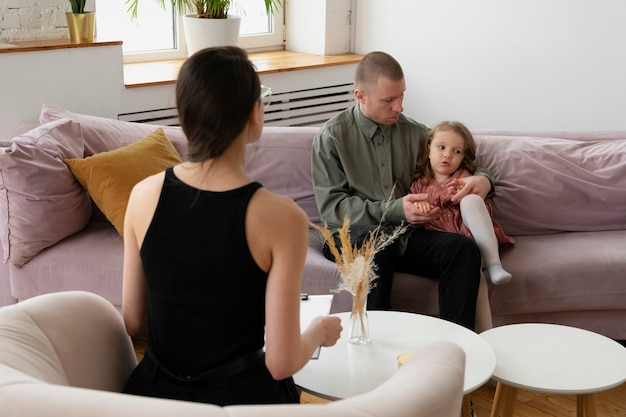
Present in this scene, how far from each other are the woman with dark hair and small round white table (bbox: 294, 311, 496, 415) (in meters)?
0.32

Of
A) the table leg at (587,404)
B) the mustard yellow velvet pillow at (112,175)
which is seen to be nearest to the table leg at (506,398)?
the table leg at (587,404)

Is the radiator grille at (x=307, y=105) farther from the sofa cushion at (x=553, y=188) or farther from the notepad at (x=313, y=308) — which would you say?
the notepad at (x=313, y=308)

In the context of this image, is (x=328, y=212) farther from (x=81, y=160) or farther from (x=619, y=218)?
(x=619, y=218)

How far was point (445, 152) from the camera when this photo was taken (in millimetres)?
3309

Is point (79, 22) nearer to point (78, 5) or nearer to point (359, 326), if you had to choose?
point (78, 5)

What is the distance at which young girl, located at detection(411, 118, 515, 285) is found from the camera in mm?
3158

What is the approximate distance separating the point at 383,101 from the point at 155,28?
7.16 feet

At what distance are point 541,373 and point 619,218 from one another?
1.44m

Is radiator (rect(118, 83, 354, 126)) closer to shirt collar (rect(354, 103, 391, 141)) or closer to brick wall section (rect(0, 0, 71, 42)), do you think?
brick wall section (rect(0, 0, 71, 42))

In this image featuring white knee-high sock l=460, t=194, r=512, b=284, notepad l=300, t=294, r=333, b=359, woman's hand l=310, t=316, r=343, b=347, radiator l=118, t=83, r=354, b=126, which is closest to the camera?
woman's hand l=310, t=316, r=343, b=347

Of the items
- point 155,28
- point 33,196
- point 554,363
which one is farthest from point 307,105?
point 554,363

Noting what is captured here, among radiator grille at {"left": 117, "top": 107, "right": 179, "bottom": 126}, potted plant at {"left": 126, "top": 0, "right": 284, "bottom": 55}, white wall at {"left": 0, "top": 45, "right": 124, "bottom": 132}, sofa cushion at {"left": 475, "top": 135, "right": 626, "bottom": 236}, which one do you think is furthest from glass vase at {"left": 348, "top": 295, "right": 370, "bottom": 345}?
potted plant at {"left": 126, "top": 0, "right": 284, "bottom": 55}

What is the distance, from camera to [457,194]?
3.24 m

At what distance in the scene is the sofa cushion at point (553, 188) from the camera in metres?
3.47
